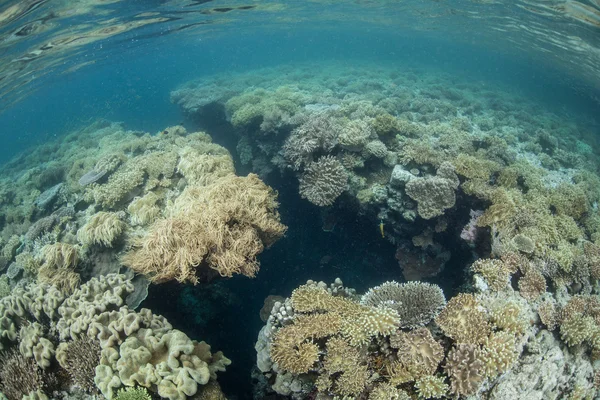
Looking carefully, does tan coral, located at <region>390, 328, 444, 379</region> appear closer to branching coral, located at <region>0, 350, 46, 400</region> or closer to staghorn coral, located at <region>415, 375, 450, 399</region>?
staghorn coral, located at <region>415, 375, 450, 399</region>

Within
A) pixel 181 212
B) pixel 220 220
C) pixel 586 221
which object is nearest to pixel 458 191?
pixel 586 221

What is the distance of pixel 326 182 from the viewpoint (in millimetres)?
9102

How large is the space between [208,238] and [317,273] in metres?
7.19

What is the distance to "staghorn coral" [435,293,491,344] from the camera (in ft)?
14.9

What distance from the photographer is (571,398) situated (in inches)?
212

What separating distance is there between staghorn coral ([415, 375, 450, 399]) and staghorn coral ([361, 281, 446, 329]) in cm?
79

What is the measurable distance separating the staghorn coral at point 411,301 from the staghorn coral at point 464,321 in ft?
0.58

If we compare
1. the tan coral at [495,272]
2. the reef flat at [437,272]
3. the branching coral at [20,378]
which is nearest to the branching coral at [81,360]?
the branching coral at [20,378]

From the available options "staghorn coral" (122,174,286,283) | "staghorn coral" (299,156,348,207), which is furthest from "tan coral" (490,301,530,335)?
"staghorn coral" (299,156,348,207)

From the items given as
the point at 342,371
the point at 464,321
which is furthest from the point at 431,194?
the point at 342,371

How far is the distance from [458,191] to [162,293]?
831 centimetres

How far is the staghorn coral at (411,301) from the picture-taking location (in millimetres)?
4949

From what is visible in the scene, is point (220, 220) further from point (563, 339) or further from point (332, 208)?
point (563, 339)

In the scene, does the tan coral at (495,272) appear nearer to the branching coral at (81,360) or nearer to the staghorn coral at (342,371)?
the staghorn coral at (342,371)
